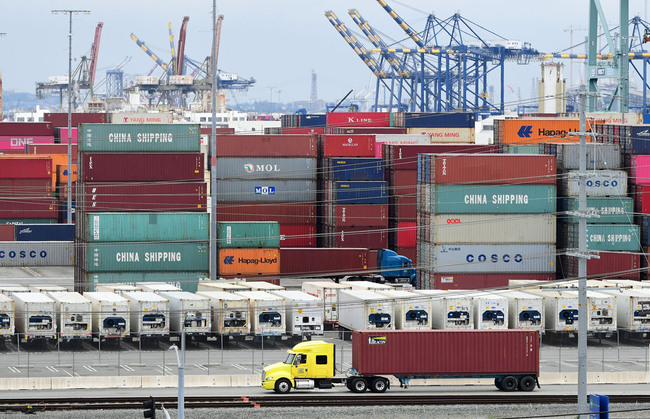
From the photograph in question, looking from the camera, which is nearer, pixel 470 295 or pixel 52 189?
pixel 470 295

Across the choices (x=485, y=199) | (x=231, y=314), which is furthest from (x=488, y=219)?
(x=231, y=314)

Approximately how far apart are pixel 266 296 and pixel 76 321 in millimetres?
7630

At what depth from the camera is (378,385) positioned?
126 feet

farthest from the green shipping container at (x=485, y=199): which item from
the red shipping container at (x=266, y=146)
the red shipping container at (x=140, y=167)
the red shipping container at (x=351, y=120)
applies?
the red shipping container at (x=351, y=120)

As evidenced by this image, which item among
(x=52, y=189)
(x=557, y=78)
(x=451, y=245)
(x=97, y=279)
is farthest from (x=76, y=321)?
(x=557, y=78)

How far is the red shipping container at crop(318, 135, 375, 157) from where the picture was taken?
2613 inches

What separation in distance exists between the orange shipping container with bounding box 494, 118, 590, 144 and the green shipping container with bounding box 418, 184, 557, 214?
1718cm

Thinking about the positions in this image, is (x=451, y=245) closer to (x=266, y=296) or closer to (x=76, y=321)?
(x=266, y=296)

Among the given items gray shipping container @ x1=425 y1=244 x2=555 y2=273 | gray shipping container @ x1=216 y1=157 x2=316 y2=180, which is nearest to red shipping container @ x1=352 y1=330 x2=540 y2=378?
gray shipping container @ x1=425 y1=244 x2=555 y2=273

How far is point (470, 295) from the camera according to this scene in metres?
47.4

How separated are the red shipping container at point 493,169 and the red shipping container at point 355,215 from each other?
27.1 ft

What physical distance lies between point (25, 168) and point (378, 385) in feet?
128

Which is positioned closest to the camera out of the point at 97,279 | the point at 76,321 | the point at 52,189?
the point at 76,321

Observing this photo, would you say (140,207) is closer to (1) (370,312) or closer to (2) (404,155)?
(2) (404,155)
